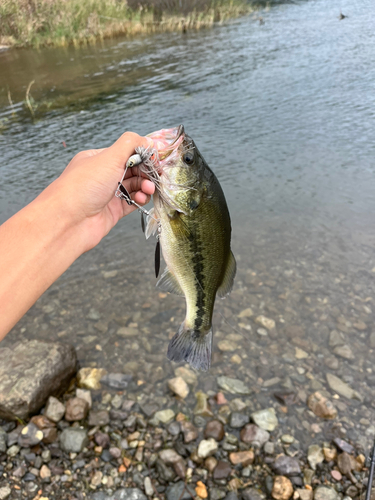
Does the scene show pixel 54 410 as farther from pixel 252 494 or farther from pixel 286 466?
pixel 286 466

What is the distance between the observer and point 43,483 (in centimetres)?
309

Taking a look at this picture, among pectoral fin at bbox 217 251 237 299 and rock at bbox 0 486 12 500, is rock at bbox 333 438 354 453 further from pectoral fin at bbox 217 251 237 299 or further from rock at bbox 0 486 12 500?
rock at bbox 0 486 12 500

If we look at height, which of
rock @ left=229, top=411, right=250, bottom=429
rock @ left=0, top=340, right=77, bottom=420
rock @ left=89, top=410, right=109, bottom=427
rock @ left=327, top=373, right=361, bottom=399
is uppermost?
rock @ left=0, top=340, right=77, bottom=420

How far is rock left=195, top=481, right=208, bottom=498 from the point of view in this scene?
3054mm

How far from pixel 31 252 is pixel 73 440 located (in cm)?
206

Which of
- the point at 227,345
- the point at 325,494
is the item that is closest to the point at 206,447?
the point at 325,494

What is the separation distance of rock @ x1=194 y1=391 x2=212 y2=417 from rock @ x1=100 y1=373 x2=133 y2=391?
31.7 inches

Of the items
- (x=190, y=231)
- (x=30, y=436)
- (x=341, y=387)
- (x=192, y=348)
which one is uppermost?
(x=190, y=231)


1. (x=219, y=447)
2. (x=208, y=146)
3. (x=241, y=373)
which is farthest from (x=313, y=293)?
(x=208, y=146)

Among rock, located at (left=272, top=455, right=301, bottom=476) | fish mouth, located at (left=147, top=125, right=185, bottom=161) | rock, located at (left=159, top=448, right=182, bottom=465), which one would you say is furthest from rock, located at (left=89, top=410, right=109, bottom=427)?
fish mouth, located at (left=147, top=125, right=185, bottom=161)

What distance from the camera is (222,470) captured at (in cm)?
318

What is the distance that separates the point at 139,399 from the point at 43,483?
44.7 inches

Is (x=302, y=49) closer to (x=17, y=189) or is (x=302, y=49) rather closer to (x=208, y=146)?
(x=208, y=146)

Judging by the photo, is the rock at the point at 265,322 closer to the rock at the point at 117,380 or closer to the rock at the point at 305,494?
the rock at the point at 117,380
